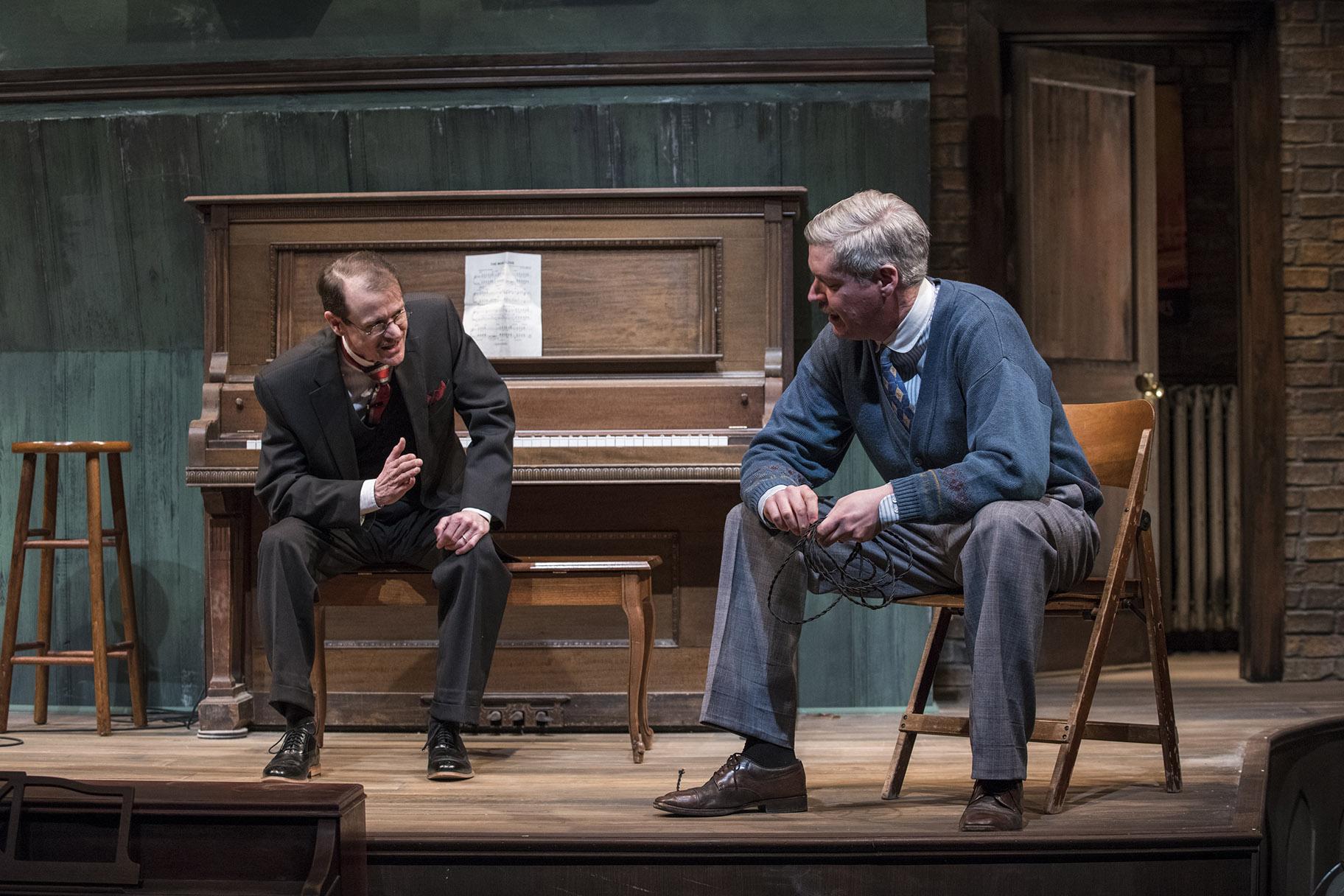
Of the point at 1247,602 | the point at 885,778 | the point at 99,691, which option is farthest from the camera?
the point at 1247,602

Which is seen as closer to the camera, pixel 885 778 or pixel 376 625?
pixel 885 778

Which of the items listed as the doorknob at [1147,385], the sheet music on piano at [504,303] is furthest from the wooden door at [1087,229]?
the sheet music on piano at [504,303]

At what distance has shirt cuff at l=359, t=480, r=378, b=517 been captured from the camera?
126 inches

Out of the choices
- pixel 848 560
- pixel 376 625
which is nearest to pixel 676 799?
pixel 848 560

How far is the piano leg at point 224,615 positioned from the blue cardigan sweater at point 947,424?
1818mm

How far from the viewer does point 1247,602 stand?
187 inches

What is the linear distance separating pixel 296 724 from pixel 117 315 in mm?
1810

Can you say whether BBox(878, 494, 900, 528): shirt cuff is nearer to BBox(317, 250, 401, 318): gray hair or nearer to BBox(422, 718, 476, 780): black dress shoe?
BBox(422, 718, 476, 780): black dress shoe

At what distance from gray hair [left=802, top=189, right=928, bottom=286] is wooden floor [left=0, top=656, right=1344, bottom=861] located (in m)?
1.00

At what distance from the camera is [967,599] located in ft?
7.84

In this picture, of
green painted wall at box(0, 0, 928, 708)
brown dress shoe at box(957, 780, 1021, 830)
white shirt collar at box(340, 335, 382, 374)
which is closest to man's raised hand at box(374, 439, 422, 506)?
white shirt collar at box(340, 335, 382, 374)

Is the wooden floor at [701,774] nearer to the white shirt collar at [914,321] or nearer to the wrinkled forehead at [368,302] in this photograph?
the white shirt collar at [914,321]

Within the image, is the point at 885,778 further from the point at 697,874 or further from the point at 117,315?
the point at 117,315

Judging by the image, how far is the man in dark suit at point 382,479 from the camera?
3.11 m
